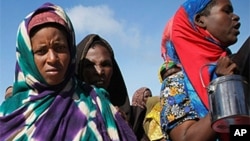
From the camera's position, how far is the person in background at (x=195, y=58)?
1.97 m

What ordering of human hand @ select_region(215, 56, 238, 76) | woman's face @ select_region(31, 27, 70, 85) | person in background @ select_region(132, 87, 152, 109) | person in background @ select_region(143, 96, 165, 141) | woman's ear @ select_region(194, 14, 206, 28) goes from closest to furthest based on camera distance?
1. human hand @ select_region(215, 56, 238, 76)
2. woman's face @ select_region(31, 27, 70, 85)
3. woman's ear @ select_region(194, 14, 206, 28)
4. person in background @ select_region(143, 96, 165, 141)
5. person in background @ select_region(132, 87, 152, 109)

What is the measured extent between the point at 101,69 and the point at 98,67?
0.03 m

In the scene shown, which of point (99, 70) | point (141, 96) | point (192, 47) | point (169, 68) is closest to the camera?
point (192, 47)

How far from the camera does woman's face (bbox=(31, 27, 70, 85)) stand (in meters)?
2.20

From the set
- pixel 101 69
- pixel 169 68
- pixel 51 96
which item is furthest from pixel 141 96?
pixel 51 96

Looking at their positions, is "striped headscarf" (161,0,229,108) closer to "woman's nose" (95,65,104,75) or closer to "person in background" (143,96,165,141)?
"woman's nose" (95,65,104,75)

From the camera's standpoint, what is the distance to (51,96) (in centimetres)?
225

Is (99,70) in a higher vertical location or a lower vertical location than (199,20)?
lower

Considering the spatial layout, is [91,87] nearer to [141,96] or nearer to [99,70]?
[99,70]

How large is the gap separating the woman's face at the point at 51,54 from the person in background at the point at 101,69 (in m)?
0.47

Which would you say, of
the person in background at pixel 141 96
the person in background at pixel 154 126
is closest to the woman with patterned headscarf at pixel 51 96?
the person in background at pixel 154 126

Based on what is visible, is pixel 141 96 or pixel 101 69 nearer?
pixel 101 69

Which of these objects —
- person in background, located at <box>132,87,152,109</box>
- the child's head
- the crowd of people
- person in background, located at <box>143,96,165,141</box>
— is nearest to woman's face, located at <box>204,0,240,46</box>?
the crowd of people

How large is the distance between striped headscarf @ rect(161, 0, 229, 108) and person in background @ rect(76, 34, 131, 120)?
49 centimetres
